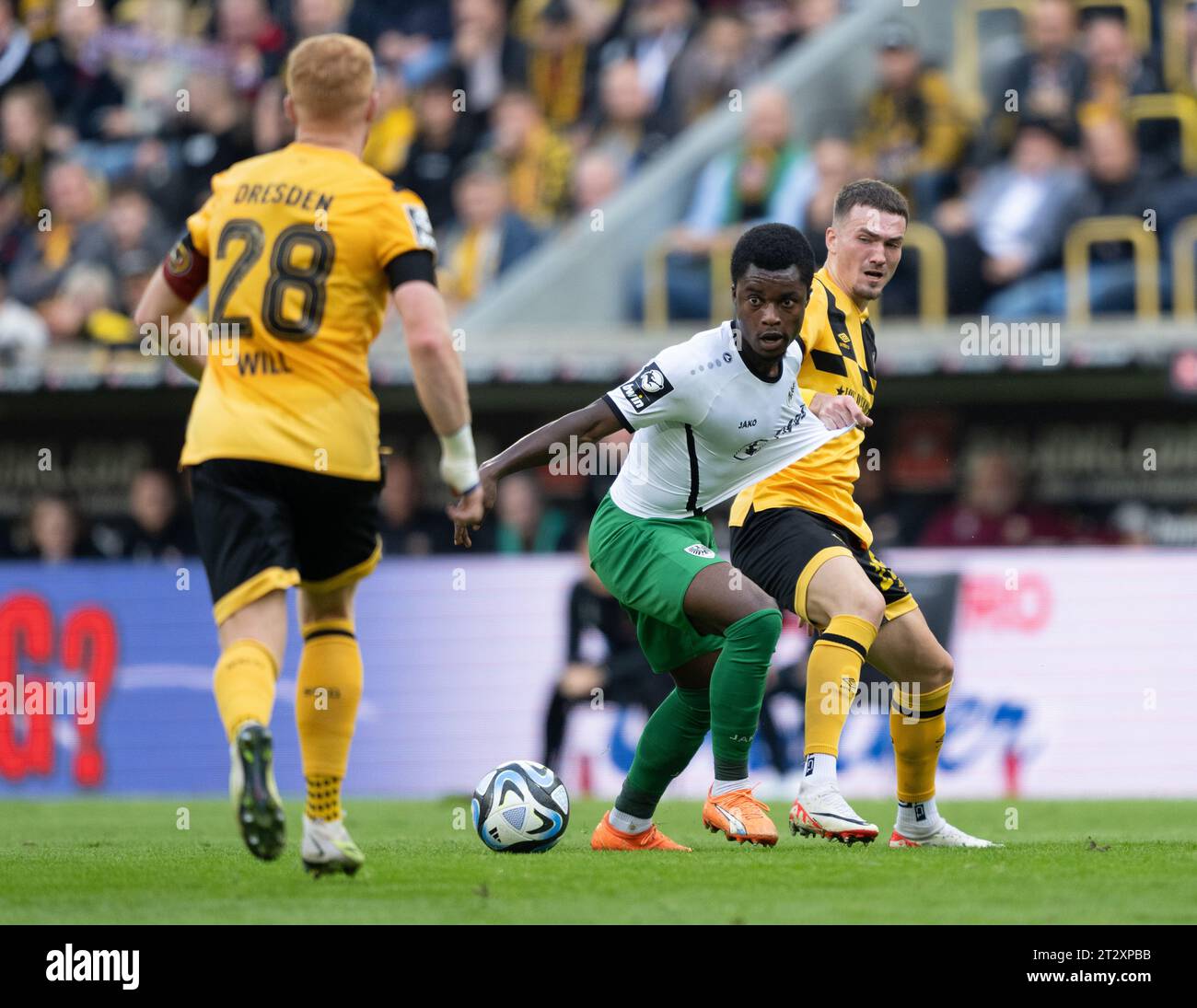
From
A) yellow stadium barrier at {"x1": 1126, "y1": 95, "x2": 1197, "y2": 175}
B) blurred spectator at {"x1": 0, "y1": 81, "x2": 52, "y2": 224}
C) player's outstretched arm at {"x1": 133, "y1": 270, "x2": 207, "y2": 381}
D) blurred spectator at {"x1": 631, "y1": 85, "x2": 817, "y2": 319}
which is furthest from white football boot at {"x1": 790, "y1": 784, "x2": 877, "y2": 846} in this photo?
blurred spectator at {"x1": 0, "y1": 81, "x2": 52, "y2": 224}

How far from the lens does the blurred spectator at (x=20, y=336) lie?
1428 cm

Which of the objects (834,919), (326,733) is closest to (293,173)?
(326,733)

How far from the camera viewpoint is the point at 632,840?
283 inches

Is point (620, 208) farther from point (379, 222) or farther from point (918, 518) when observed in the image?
point (379, 222)

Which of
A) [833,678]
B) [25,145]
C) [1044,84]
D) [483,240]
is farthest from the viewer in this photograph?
[25,145]

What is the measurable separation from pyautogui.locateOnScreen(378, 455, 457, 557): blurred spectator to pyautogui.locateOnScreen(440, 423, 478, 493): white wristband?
890cm

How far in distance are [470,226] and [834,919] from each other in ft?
36.3

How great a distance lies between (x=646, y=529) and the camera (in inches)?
274

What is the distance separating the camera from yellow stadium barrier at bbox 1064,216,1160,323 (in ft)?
42.9

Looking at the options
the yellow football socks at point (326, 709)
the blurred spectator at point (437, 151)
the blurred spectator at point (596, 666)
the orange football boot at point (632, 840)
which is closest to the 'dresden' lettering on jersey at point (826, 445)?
the orange football boot at point (632, 840)

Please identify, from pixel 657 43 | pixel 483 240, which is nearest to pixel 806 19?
pixel 657 43

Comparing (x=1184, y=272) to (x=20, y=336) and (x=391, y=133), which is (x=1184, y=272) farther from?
(x=20, y=336)

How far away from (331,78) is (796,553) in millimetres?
2502

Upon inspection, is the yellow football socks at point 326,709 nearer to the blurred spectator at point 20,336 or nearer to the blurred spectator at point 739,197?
the blurred spectator at point 739,197
